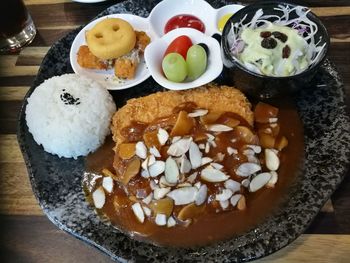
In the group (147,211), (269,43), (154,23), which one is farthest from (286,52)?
(147,211)

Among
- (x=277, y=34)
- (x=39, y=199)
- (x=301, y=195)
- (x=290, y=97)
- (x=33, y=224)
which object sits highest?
(x=277, y=34)

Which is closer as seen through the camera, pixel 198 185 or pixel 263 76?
pixel 198 185

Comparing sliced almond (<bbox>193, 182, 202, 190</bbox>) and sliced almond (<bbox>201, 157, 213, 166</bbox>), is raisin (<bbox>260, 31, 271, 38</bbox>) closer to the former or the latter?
sliced almond (<bbox>201, 157, 213, 166</bbox>)

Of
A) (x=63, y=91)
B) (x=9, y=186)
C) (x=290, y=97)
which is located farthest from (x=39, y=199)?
(x=290, y=97)

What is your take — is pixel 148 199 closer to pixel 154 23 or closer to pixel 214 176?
pixel 214 176

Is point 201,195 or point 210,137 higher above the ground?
point 210,137

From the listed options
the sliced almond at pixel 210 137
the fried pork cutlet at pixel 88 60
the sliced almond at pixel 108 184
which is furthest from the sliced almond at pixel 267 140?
the fried pork cutlet at pixel 88 60

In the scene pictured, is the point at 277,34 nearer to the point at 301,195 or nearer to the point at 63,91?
the point at 301,195
